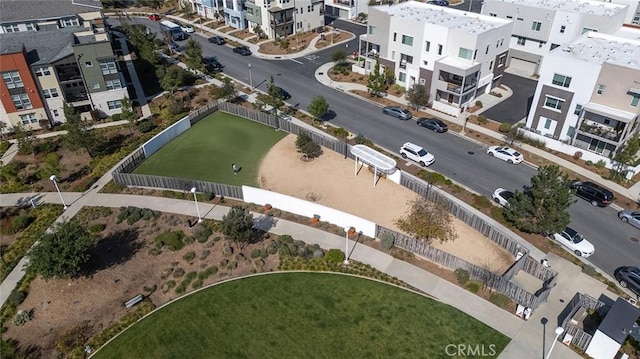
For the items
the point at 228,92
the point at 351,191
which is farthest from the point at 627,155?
the point at 228,92

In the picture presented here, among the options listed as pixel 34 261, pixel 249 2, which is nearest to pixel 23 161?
pixel 34 261

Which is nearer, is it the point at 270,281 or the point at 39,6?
the point at 270,281

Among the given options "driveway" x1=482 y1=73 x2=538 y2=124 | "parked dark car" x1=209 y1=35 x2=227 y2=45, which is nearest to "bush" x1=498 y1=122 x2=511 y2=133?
"driveway" x1=482 y1=73 x2=538 y2=124

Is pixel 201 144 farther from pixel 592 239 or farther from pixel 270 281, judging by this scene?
pixel 592 239

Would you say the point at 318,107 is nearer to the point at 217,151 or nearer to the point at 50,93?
the point at 217,151

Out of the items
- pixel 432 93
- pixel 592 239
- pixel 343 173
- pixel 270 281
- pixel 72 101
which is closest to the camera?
pixel 270 281

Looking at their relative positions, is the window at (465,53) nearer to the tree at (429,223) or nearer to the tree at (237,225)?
the tree at (429,223)
